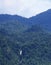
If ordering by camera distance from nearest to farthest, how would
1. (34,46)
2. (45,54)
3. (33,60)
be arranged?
(33,60) < (45,54) < (34,46)

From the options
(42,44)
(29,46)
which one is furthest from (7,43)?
(42,44)

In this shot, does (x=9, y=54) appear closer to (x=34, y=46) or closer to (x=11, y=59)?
(x=11, y=59)

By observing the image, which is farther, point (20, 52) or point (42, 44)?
point (42, 44)

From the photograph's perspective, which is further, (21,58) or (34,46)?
(34,46)

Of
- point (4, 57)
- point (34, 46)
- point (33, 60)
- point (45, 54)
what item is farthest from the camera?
point (34, 46)

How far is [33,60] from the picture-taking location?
11738cm

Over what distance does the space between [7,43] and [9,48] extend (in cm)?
531

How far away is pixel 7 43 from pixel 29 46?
1460 centimetres

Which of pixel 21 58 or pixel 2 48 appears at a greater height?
pixel 2 48

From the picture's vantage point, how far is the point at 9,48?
122m

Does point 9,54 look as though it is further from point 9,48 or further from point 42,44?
point 42,44

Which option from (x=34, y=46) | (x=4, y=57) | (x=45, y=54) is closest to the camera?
(x=4, y=57)

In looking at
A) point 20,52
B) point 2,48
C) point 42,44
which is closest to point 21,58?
point 20,52

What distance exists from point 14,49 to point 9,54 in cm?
1179
